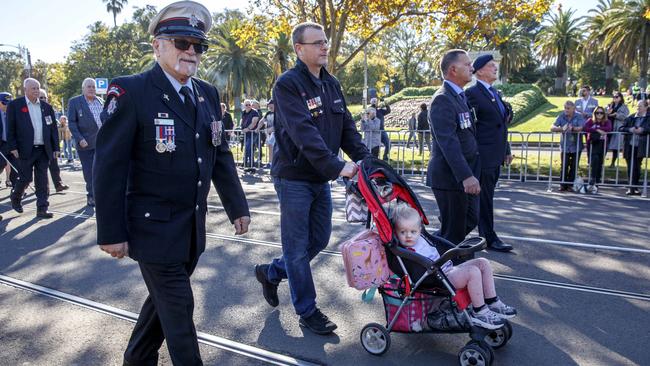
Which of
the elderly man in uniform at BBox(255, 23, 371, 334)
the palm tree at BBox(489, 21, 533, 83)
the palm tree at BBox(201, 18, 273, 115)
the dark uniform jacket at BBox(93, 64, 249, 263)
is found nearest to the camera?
the dark uniform jacket at BBox(93, 64, 249, 263)

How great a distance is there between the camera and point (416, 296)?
3787 millimetres

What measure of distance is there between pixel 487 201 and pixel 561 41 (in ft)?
193

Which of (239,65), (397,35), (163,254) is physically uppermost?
(397,35)

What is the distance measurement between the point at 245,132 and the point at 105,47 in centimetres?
4781

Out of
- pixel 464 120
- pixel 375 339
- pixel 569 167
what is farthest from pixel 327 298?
pixel 569 167

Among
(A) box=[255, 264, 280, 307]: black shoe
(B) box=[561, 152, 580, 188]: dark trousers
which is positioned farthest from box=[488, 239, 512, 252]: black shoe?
(B) box=[561, 152, 580, 188]: dark trousers

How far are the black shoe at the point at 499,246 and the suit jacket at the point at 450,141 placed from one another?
5.08 ft

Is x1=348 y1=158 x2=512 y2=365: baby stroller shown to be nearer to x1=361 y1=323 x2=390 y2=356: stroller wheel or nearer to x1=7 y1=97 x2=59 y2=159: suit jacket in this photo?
x1=361 y1=323 x2=390 y2=356: stroller wheel

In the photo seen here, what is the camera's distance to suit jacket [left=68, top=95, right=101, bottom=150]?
9.88m

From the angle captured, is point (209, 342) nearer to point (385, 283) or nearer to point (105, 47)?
point (385, 283)

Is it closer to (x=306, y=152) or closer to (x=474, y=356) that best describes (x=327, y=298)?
(x=306, y=152)

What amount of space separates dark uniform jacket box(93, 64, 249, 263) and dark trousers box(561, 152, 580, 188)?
33.3ft

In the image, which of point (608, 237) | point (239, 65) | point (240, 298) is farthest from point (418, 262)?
point (239, 65)

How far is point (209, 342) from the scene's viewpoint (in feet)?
13.6
